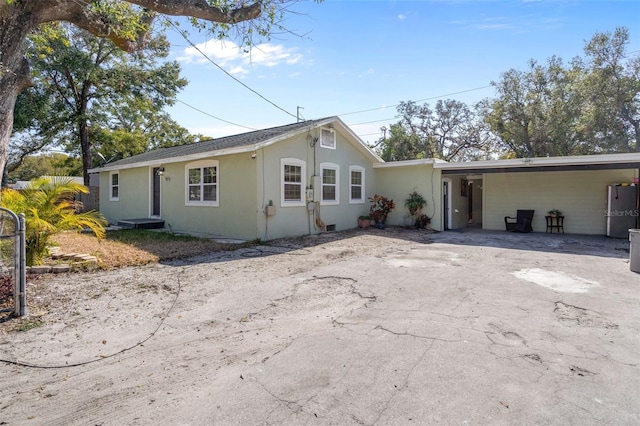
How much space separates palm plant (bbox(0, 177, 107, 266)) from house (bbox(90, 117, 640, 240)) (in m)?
4.18

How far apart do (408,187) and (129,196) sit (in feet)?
40.2

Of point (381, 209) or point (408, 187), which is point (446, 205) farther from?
point (381, 209)

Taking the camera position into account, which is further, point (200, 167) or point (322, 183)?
point (322, 183)

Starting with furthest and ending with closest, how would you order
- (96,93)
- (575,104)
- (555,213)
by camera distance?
(96,93), (575,104), (555,213)

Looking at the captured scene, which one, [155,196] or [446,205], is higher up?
[155,196]

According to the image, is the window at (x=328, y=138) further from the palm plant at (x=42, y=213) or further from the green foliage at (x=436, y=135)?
the green foliage at (x=436, y=135)

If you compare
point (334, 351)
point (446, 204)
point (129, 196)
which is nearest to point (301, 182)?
point (446, 204)

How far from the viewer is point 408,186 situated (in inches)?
566

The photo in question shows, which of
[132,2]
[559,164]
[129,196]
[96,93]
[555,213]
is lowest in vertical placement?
[555,213]

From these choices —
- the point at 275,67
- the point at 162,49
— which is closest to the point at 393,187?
the point at 275,67

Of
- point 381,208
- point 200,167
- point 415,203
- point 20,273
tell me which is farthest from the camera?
point 381,208

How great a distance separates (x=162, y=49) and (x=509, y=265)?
21813 mm

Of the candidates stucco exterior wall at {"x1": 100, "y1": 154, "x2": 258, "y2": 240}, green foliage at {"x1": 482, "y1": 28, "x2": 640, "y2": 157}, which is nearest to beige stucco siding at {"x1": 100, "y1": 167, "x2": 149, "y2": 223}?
stucco exterior wall at {"x1": 100, "y1": 154, "x2": 258, "y2": 240}

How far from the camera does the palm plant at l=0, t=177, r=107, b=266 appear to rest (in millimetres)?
6203
